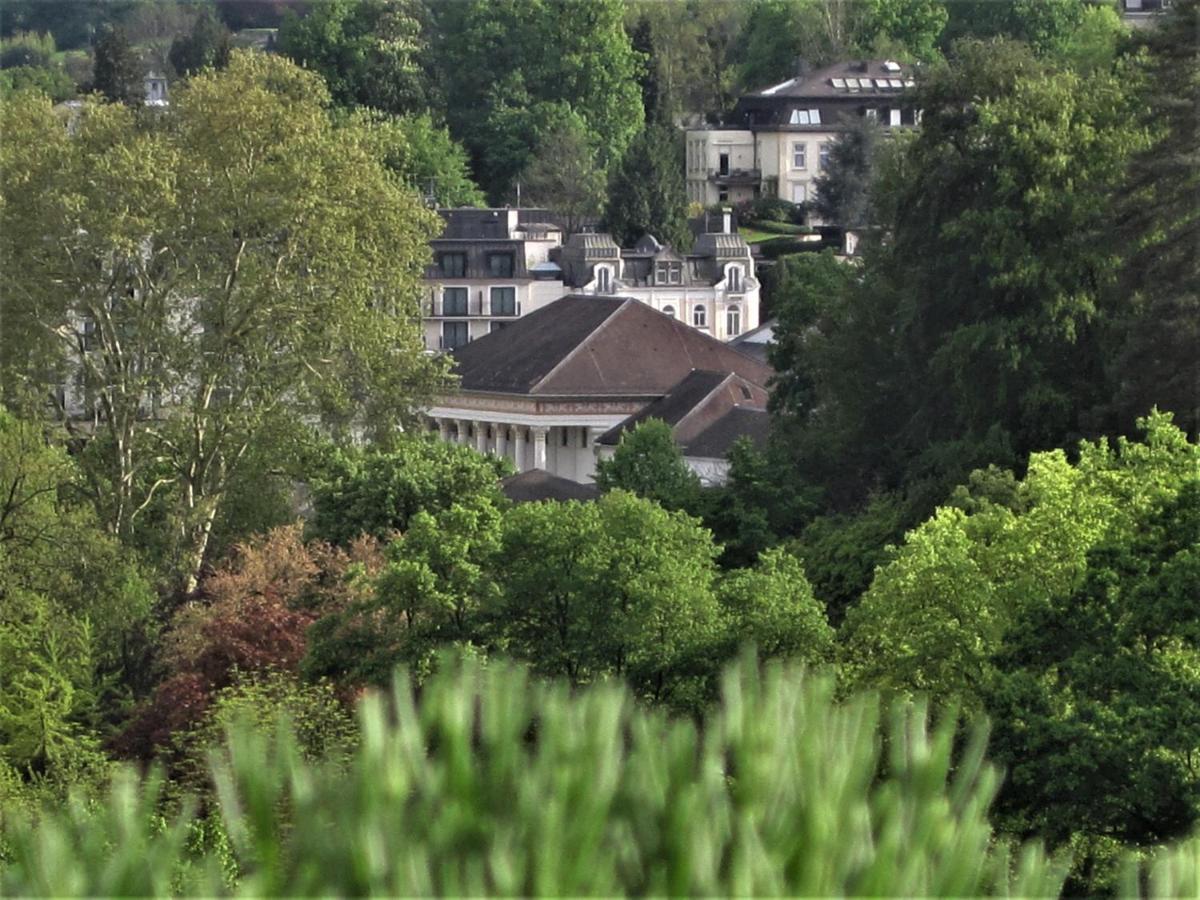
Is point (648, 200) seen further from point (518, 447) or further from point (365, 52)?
point (518, 447)

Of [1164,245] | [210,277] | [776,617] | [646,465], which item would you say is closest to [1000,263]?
[1164,245]

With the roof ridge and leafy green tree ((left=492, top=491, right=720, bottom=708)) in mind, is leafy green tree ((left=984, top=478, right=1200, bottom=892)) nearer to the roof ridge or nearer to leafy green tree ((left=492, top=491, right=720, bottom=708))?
leafy green tree ((left=492, top=491, right=720, bottom=708))

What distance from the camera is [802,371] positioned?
46.9 m

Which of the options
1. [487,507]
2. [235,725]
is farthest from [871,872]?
[487,507]

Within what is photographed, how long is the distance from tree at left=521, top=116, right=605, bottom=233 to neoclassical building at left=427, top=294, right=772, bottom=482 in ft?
140

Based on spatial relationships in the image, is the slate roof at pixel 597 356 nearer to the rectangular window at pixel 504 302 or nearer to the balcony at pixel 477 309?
the balcony at pixel 477 309

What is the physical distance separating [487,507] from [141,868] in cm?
2608

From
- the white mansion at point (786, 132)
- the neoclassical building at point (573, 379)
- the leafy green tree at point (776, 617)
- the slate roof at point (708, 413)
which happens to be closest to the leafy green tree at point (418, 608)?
the leafy green tree at point (776, 617)

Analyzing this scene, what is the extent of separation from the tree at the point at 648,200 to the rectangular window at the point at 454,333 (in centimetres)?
1737

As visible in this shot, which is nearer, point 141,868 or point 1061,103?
point 141,868

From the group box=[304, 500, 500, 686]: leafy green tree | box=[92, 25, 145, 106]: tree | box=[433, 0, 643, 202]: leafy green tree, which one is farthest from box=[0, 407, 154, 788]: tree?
box=[433, 0, 643, 202]: leafy green tree

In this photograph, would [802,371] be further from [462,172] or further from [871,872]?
[462,172]

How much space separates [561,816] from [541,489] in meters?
46.3

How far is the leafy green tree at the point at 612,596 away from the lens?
25109 millimetres
